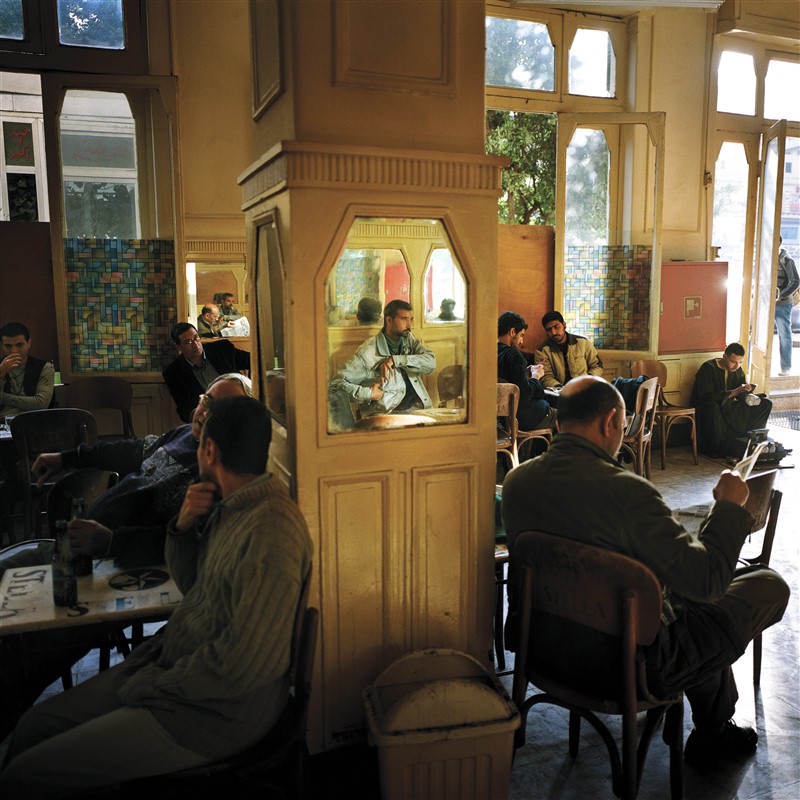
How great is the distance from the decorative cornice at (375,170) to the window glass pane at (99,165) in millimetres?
3841

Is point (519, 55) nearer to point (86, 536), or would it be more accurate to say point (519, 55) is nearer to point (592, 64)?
point (592, 64)

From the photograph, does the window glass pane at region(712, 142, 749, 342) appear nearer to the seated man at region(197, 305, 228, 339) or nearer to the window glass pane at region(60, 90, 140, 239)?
the seated man at region(197, 305, 228, 339)

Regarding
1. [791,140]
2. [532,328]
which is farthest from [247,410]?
[791,140]

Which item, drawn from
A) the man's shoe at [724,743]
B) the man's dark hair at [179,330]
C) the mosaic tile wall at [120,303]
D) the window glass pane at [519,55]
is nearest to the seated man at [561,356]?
the window glass pane at [519,55]

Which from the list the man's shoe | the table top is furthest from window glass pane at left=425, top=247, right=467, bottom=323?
the man's shoe

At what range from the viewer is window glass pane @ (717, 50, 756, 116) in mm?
8062

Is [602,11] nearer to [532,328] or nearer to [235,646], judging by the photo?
[532,328]

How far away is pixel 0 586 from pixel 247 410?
1.01 m

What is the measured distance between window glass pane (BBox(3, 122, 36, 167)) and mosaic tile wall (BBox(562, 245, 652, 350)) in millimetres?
6046

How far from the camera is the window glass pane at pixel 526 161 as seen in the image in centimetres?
774

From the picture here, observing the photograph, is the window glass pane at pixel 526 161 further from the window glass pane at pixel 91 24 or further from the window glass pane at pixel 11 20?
the window glass pane at pixel 11 20

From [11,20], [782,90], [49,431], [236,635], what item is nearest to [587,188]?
[782,90]

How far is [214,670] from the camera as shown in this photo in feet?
5.93

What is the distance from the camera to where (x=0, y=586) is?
7.50 feet
